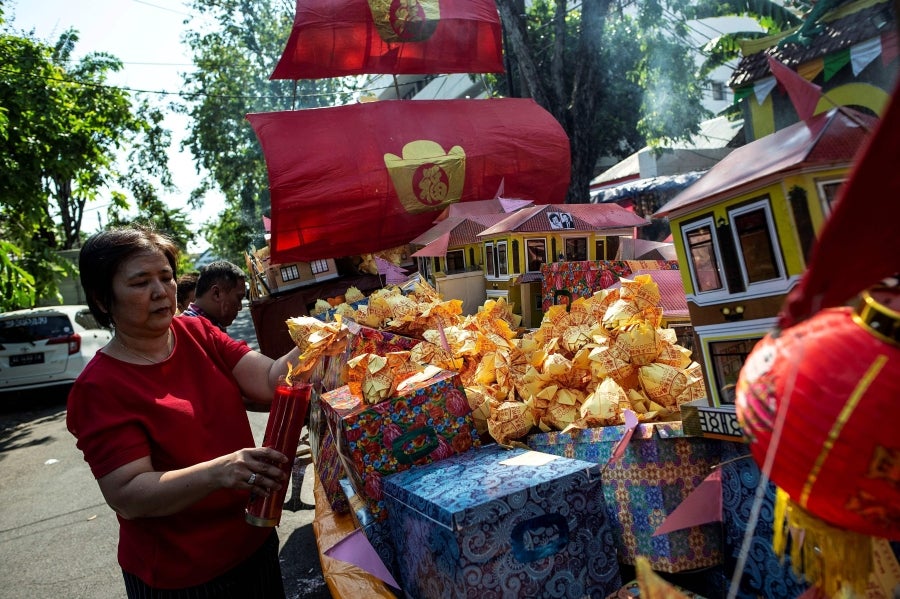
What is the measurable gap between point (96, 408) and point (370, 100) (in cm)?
514

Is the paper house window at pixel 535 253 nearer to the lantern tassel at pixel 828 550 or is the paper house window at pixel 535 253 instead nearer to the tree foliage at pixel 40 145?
the lantern tassel at pixel 828 550

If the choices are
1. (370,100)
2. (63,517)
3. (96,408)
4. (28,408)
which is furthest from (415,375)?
(28,408)

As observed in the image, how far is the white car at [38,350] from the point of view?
883 cm

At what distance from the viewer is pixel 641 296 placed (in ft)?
6.04

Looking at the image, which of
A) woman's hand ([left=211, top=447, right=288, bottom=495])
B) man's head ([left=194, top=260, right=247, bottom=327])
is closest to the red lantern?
woman's hand ([left=211, top=447, right=288, bottom=495])

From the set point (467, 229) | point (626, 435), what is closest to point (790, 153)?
point (626, 435)

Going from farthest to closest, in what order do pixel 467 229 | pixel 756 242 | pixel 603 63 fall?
1. pixel 603 63
2. pixel 467 229
3. pixel 756 242

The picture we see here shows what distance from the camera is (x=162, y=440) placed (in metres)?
1.51

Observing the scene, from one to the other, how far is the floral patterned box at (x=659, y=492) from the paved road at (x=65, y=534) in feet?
7.45

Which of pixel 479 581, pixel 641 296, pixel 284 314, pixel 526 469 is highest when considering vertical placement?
pixel 284 314

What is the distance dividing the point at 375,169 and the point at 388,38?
1.37 metres

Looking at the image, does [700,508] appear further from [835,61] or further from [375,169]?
[835,61]

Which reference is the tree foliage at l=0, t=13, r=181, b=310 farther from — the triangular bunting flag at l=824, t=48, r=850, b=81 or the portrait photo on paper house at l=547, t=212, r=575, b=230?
A: the triangular bunting flag at l=824, t=48, r=850, b=81

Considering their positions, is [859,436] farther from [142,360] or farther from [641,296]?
[142,360]
